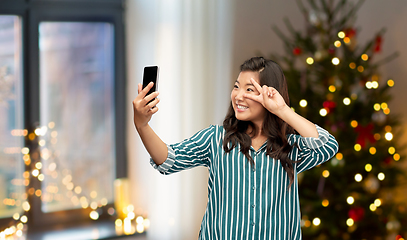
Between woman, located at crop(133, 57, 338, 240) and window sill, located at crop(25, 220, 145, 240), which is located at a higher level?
woman, located at crop(133, 57, 338, 240)

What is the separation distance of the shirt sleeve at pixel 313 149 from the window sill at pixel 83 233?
1.69m

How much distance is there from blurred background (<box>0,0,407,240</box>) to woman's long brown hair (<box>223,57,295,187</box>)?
1245 mm

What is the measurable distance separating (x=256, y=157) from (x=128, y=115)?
157 centimetres

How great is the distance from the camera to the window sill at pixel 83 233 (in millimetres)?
2381

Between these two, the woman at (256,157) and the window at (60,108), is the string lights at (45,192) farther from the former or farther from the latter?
the woman at (256,157)

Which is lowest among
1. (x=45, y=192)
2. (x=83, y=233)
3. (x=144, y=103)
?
(x=83, y=233)

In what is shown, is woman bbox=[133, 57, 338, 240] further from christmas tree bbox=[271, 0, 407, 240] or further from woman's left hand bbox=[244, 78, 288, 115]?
christmas tree bbox=[271, 0, 407, 240]

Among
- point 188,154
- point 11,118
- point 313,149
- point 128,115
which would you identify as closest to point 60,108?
point 11,118

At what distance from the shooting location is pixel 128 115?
100 inches

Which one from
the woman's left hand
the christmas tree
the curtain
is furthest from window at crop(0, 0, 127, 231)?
the woman's left hand

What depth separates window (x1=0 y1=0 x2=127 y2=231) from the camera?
2.31m

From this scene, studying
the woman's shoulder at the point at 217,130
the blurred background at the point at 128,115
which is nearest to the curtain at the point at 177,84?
the blurred background at the point at 128,115

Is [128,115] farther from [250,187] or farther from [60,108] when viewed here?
[250,187]

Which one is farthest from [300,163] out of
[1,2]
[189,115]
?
[1,2]
